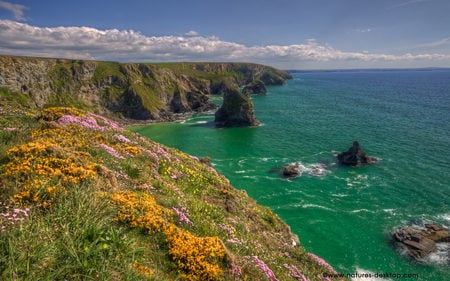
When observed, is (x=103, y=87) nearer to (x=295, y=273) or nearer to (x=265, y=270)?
(x=295, y=273)

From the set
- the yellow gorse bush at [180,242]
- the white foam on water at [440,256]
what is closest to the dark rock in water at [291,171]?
the white foam on water at [440,256]

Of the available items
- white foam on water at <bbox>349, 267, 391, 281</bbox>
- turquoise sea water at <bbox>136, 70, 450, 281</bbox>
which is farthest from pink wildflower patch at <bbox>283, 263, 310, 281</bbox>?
turquoise sea water at <bbox>136, 70, 450, 281</bbox>

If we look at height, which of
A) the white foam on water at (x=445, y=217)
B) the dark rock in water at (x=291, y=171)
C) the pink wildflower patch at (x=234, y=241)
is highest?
the pink wildflower patch at (x=234, y=241)

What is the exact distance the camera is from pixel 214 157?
81.2 m

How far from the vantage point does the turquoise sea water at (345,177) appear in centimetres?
4097

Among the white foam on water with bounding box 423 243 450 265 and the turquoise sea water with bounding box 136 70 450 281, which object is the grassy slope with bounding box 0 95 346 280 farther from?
the white foam on water with bounding box 423 243 450 265

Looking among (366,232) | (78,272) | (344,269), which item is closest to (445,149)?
(366,232)

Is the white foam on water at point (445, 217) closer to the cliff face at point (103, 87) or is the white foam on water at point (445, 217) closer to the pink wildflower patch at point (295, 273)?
the pink wildflower patch at point (295, 273)

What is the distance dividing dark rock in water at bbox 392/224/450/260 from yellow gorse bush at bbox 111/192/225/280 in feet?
132

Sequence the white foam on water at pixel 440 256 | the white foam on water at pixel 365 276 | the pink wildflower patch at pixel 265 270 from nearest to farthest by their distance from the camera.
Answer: the pink wildflower patch at pixel 265 270 → the white foam on water at pixel 365 276 → the white foam on water at pixel 440 256

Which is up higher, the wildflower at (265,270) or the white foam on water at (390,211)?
the wildflower at (265,270)

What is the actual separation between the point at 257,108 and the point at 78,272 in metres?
163

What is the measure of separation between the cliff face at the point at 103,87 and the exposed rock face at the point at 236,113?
101 feet

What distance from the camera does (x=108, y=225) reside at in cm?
940
